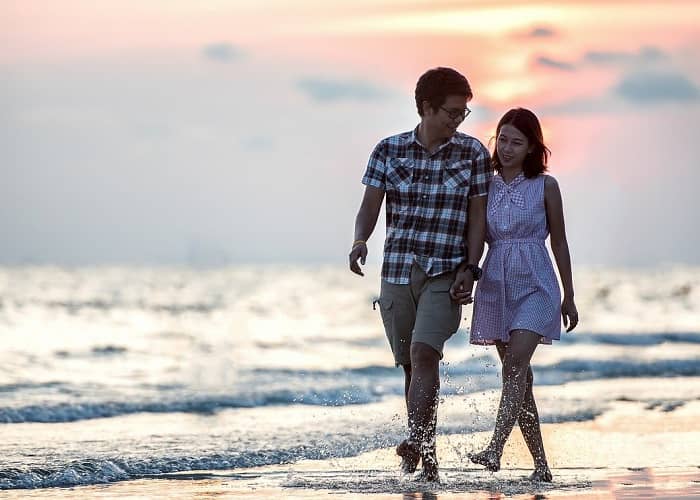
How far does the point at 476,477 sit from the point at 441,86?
2214 millimetres

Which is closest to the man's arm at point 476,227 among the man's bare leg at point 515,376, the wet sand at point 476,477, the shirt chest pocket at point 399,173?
the shirt chest pocket at point 399,173

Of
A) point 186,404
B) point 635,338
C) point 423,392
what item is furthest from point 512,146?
point 635,338

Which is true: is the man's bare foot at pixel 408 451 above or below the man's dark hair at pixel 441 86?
below

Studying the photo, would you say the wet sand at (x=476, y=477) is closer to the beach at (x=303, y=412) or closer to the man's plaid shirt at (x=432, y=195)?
the beach at (x=303, y=412)

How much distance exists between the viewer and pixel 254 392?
40.6 ft

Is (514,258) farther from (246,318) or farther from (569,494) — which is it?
(246,318)

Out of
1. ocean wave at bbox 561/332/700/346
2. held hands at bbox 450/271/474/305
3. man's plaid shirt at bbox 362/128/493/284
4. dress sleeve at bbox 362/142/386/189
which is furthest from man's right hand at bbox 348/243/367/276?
ocean wave at bbox 561/332/700/346

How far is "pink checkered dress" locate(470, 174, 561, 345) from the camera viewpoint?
6062 mm

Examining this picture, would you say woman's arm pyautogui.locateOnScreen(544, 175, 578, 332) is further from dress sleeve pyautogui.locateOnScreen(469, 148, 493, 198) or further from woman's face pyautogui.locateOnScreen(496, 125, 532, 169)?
dress sleeve pyautogui.locateOnScreen(469, 148, 493, 198)

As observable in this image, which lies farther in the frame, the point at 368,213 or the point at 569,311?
the point at 368,213

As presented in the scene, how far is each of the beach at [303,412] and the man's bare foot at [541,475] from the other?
0.05m

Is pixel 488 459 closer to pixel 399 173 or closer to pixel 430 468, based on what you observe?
pixel 430 468

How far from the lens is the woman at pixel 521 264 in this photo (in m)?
6.01

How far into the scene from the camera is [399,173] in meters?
6.18
